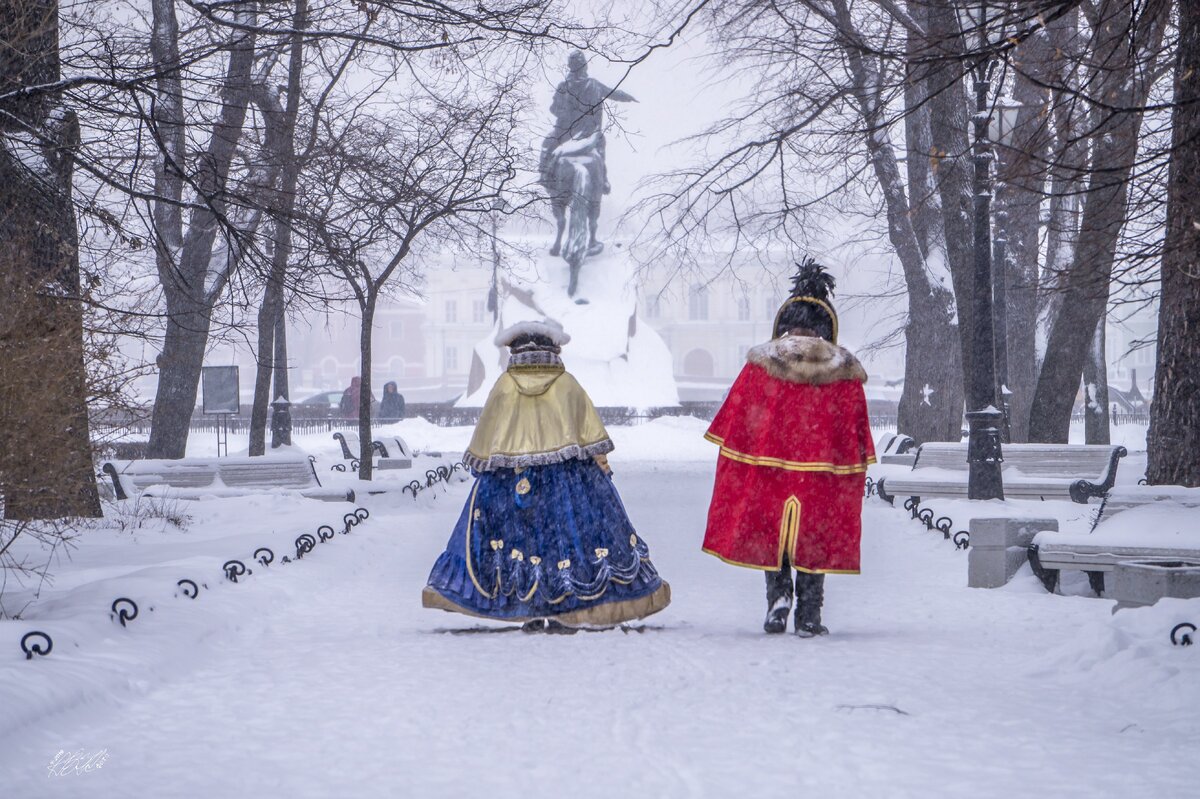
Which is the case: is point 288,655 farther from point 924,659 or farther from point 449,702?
point 924,659

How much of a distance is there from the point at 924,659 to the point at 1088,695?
3.31 feet

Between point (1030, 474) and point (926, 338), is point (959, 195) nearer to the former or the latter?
point (926, 338)

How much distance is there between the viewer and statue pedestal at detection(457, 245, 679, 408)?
35.3m

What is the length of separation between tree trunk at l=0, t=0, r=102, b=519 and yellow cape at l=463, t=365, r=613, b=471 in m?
2.31

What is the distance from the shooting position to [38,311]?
7.33m

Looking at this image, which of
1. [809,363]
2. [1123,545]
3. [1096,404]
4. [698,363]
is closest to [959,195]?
[1096,404]

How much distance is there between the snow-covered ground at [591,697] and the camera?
14.4 feet

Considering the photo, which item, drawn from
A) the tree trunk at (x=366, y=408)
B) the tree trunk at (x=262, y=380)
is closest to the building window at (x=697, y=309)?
the tree trunk at (x=262, y=380)

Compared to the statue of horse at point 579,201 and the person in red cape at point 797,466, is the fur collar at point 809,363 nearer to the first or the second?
the person in red cape at point 797,466

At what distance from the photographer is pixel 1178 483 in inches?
417

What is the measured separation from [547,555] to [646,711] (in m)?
2.39

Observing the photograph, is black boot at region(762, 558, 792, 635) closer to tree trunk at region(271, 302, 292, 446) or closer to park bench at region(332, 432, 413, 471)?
park bench at region(332, 432, 413, 471)

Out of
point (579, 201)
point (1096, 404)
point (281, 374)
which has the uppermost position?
point (579, 201)

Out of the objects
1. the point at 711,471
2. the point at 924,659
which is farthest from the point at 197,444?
the point at 924,659
